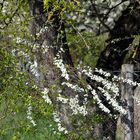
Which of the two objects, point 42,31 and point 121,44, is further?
point 121,44

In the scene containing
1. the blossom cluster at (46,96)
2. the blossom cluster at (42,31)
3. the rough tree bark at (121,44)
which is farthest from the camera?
the rough tree bark at (121,44)

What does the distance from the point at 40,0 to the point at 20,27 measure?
0.46m

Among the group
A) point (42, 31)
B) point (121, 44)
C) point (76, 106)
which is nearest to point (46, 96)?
point (76, 106)

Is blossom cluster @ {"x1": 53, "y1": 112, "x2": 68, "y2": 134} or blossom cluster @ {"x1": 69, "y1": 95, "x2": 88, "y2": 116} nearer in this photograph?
blossom cluster @ {"x1": 69, "y1": 95, "x2": 88, "y2": 116}

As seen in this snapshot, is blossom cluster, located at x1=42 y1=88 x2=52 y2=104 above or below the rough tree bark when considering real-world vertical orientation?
below

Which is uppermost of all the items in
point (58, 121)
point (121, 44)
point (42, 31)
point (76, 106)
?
point (121, 44)

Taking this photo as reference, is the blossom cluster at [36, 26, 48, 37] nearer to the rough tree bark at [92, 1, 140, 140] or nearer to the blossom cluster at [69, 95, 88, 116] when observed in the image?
the blossom cluster at [69, 95, 88, 116]

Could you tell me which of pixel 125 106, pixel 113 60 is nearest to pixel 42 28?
pixel 125 106

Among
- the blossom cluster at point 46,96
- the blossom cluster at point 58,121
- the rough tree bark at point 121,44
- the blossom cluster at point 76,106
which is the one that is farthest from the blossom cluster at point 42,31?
the rough tree bark at point 121,44

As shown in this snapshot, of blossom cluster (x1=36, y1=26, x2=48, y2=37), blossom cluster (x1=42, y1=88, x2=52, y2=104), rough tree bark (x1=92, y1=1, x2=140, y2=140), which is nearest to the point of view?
blossom cluster (x1=42, y1=88, x2=52, y2=104)

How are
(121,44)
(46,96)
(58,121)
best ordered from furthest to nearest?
1. (121,44)
2. (58,121)
3. (46,96)

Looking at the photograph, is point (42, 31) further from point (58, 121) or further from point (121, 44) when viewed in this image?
point (121, 44)

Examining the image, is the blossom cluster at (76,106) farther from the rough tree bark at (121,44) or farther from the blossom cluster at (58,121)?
the rough tree bark at (121,44)

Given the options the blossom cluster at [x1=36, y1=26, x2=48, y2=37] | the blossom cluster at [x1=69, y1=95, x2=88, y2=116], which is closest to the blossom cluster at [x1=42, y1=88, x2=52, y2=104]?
the blossom cluster at [x1=69, y1=95, x2=88, y2=116]
